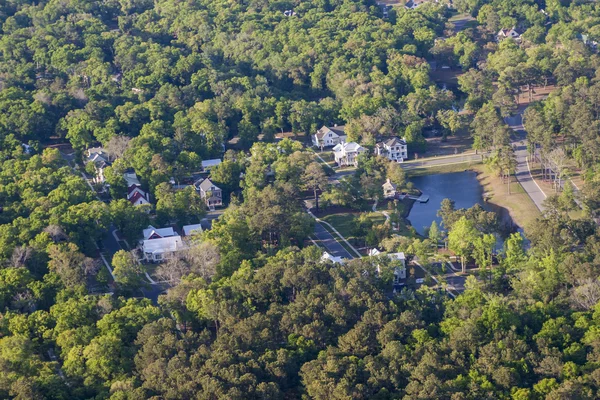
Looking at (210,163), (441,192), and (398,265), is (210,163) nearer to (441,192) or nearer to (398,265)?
(441,192)

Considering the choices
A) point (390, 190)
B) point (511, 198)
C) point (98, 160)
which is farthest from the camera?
point (98, 160)

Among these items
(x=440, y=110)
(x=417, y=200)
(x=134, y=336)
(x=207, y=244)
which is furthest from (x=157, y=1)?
(x=134, y=336)

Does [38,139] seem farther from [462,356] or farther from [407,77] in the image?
[462,356]

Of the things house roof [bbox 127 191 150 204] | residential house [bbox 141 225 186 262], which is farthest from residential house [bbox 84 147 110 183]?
residential house [bbox 141 225 186 262]

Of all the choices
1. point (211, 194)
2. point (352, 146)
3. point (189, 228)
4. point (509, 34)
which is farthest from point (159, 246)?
point (509, 34)

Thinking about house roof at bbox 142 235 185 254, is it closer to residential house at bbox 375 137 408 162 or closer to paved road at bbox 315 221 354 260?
paved road at bbox 315 221 354 260

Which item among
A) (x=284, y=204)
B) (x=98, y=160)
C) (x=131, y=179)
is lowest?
(x=131, y=179)
